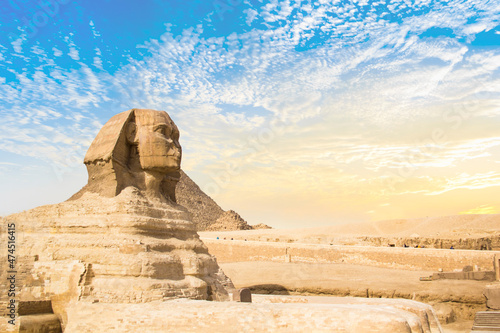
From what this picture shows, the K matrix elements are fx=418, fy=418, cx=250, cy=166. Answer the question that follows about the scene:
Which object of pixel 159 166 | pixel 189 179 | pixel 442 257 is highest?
pixel 189 179

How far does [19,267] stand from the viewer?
684 centimetres

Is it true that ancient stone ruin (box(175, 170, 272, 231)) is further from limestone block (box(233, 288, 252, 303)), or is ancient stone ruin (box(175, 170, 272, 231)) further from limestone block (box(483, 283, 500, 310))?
limestone block (box(233, 288, 252, 303))

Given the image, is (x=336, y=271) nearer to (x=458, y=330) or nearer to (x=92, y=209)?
(x=458, y=330)

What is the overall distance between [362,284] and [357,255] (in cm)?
643

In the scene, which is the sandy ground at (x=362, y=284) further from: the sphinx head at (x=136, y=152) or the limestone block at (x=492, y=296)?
the sphinx head at (x=136, y=152)

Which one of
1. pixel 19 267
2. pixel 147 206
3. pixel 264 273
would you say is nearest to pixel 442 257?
pixel 264 273

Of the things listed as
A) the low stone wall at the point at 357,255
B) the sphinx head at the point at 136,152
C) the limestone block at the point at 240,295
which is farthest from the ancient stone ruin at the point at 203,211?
the limestone block at the point at 240,295

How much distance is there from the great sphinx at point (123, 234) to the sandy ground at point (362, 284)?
6198 millimetres

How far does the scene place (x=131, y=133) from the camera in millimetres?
7559

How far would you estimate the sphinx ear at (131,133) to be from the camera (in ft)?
24.6

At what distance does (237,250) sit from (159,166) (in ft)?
52.8

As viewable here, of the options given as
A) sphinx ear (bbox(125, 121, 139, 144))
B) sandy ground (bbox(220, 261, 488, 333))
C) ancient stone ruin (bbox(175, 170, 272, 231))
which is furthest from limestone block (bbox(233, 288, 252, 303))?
ancient stone ruin (bbox(175, 170, 272, 231))

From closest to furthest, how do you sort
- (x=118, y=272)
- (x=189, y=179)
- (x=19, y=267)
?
(x=118, y=272)
(x=19, y=267)
(x=189, y=179)

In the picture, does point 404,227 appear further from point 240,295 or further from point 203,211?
point 240,295
